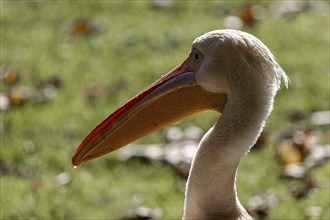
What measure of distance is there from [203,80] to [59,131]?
261 centimetres

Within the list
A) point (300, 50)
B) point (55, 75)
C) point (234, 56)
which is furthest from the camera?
point (300, 50)

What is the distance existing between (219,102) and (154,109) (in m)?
0.33

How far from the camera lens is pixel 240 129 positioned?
152 inches

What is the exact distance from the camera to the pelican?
12.6ft

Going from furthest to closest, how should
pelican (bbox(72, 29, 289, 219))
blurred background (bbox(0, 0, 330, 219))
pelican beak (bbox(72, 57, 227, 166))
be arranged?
blurred background (bbox(0, 0, 330, 219)), pelican beak (bbox(72, 57, 227, 166)), pelican (bbox(72, 29, 289, 219))

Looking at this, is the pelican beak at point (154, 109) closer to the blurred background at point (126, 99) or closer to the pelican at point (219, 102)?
the pelican at point (219, 102)

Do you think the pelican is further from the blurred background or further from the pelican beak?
the blurred background

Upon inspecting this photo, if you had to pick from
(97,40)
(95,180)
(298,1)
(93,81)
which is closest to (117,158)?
(95,180)

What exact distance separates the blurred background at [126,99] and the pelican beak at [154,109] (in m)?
1.22

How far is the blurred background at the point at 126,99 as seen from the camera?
5.50 metres

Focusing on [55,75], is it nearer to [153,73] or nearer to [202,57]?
[153,73]

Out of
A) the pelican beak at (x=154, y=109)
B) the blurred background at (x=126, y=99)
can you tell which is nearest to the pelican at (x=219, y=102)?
the pelican beak at (x=154, y=109)

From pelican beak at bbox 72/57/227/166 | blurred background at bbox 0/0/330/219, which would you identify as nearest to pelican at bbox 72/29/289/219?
pelican beak at bbox 72/57/227/166

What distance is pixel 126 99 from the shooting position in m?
6.80
